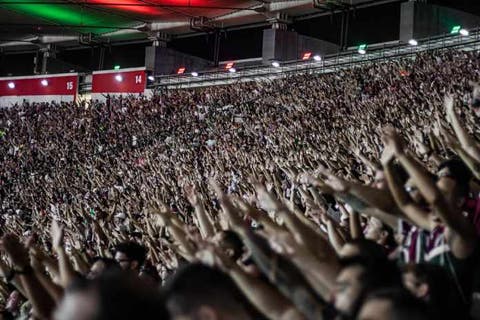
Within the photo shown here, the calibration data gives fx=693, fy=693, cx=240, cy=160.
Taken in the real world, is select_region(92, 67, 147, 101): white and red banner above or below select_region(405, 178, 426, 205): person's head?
above

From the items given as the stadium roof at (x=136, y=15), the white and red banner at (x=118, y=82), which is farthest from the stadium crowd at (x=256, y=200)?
the stadium roof at (x=136, y=15)

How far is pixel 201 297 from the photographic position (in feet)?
5.75

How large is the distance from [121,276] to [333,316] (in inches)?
28.5

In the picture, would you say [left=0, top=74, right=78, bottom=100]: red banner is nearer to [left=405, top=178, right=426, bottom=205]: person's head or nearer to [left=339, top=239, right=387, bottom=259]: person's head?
[left=405, top=178, right=426, bottom=205]: person's head

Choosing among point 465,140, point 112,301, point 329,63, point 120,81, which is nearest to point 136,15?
point 120,81

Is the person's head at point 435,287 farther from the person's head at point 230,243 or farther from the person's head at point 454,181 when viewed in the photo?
the person's head at point 230,243

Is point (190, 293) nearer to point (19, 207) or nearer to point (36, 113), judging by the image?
point (19, 207)

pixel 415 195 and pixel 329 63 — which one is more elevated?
pixel 329 63

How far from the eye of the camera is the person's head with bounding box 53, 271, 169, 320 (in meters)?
1.52

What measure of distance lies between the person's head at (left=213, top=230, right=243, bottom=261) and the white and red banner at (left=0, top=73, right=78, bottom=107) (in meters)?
26.3

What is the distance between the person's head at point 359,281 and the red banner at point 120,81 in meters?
24.1

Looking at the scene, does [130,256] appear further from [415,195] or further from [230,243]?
[415,195]

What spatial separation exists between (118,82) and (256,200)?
2089 cm

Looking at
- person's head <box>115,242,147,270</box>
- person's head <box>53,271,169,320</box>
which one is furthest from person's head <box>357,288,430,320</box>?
person's head <box>115,242,147,270</box>
